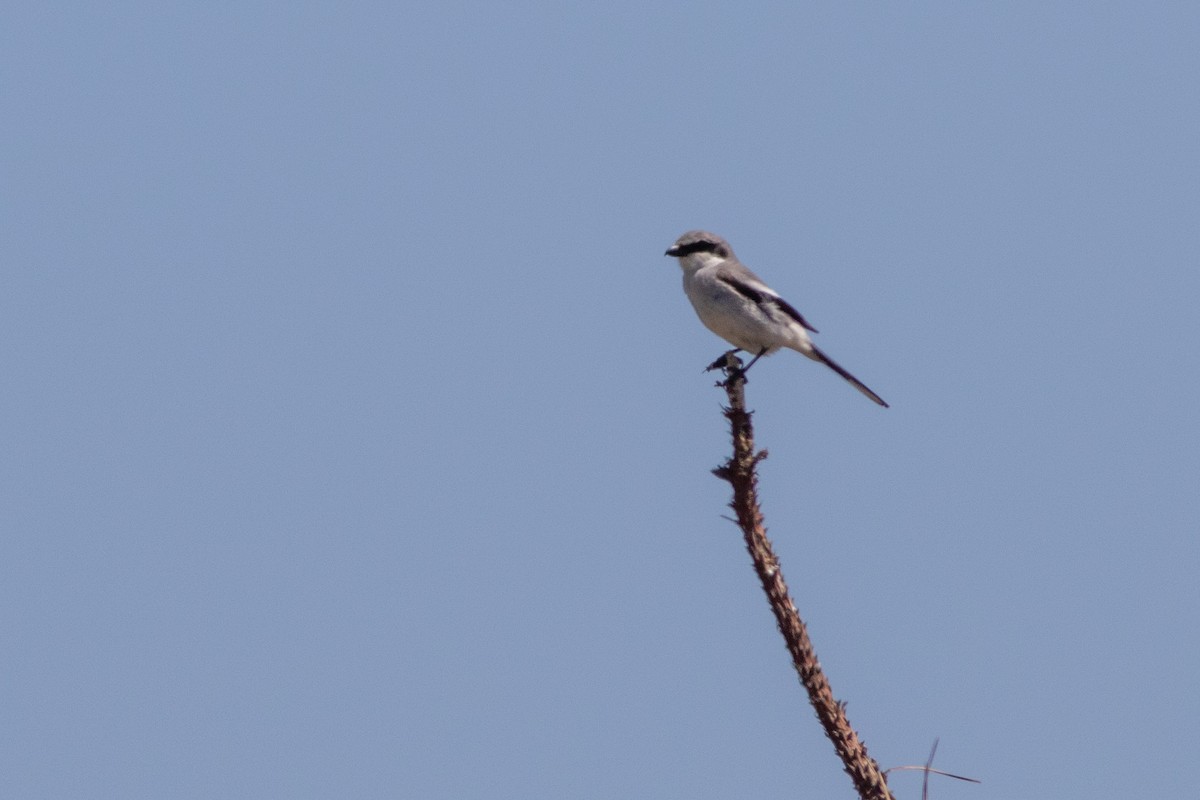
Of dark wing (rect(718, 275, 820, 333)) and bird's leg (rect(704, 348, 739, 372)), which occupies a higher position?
dark wing (rect(718, 275, 820, 333))

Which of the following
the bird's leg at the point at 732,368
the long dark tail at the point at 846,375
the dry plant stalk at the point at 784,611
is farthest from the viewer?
the long dark tail at the point at 846,375

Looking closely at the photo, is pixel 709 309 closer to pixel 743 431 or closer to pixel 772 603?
pixel 743 431

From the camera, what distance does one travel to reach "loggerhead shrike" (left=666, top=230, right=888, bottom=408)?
34.1ft

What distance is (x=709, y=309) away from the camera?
10609 millimetres

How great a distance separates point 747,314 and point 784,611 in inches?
222

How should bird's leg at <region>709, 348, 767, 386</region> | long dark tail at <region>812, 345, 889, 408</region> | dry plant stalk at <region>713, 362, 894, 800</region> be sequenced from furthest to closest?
long dark tail at <region>812, 345, 889, 408</region> < bird's leg at <region>709, 348, 767, 386</region> < dry plant stalk at <region>713, 362, 894, 800</region>

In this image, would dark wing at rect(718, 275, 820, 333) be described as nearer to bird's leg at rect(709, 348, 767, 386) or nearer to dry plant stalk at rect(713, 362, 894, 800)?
bird's leg at rect(709, 348, 767, 386)

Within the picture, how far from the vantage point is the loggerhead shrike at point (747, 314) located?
10391 mm

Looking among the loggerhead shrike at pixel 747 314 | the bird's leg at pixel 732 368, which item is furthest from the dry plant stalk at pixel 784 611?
the loggerhead shrike at pixel 747 314

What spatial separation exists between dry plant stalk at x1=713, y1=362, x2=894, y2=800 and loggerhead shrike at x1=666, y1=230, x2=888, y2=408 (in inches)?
179

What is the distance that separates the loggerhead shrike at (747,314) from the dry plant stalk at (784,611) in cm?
455

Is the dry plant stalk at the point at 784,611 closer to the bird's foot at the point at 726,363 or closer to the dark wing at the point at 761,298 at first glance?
the bird's foot at the point at 726,363

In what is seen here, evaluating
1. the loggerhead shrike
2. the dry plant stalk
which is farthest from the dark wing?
the dry plant stalk

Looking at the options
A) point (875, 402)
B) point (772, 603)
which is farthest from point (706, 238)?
point (772, 603)
